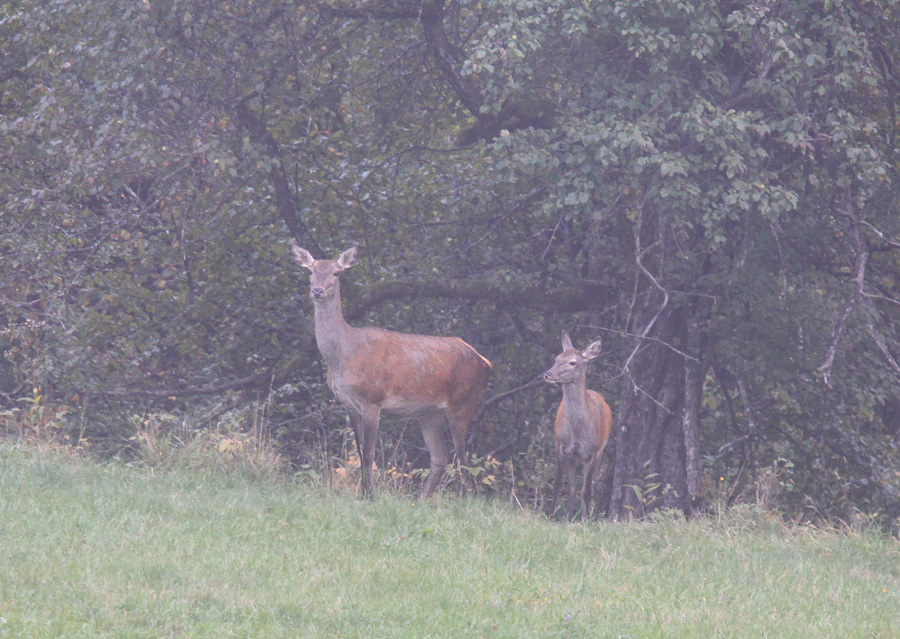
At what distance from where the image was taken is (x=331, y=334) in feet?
33.1

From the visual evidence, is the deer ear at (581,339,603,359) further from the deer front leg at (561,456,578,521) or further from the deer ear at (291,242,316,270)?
the deer ear at (291,242,316,270)

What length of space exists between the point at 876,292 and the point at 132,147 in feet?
23.9

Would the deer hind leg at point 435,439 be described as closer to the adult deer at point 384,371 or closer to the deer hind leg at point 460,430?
the adult deer at point 384,371

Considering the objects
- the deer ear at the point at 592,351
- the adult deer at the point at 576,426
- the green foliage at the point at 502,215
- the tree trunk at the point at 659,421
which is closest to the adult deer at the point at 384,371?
the green foliage at the point at 502,215

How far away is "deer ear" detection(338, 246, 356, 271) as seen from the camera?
1016 centimetres

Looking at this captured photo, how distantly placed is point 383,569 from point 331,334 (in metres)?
4.00

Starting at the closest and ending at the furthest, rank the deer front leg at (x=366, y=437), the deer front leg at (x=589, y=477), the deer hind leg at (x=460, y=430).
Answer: the deer front leg at (x=366, y=437)
the deer front leg at (x=589, y=477)
the deer hind leg at (x=460, y=430)

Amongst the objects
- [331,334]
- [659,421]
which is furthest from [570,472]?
[331,334]

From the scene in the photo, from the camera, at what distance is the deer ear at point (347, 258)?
10156 mm

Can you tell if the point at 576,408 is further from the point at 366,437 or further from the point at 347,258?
the point at 347,258

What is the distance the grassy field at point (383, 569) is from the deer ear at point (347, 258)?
88.6 inches

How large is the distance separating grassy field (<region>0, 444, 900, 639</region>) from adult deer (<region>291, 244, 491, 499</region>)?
1.28 m

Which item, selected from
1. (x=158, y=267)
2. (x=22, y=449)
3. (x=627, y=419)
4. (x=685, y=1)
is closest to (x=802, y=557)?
(x=627, y=419)

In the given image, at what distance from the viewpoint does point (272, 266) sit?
500 inches
